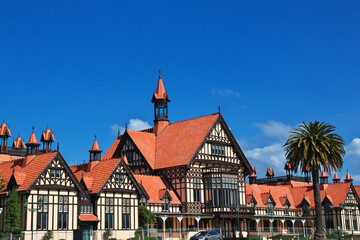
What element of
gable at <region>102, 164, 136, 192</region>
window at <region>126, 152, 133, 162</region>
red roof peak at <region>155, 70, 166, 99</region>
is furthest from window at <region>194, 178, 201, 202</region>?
red roof peak at <region>155, 70, 166, 99</region>

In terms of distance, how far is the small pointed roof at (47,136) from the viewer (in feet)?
231

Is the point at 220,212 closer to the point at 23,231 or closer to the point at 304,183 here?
the point at 23,231

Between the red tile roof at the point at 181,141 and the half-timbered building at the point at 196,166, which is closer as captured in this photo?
the half-timbered building at the point at 196,166

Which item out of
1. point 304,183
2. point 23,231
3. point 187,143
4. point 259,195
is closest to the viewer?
point 23,231

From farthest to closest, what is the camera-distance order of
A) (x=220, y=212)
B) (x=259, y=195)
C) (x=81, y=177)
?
1. (x=259, y=195)
2. (x=220, y=212)
3. (x=81, y=177)

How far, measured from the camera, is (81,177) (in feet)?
194

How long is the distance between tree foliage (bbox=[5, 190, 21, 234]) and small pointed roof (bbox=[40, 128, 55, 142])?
1890 cm

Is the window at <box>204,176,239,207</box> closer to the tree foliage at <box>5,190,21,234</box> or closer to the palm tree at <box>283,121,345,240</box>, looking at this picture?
the palm tree at <box>283,121,345,240</box>

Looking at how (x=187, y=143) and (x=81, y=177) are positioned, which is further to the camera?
(x=187, y=143)

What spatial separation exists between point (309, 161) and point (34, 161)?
3210 cm

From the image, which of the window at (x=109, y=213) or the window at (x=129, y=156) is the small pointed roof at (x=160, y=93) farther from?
the window at (x=109, y=213)

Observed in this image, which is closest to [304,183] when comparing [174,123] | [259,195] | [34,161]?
[259,195]

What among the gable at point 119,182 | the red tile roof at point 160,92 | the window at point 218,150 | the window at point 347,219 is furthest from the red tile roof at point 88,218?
the window at point 347,219

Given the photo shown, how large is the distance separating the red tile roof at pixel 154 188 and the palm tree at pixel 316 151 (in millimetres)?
16248
